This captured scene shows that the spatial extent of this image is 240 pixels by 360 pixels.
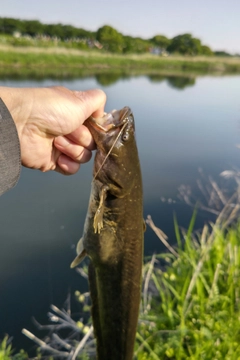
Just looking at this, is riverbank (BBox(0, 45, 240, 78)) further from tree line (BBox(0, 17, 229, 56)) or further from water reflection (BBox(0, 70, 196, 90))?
tree line (BBox(0, 17, 229, 56))

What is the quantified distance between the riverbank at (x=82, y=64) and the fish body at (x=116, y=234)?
1470 centimetres

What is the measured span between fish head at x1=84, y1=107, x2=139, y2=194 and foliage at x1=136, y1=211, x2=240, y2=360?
51.8 inches

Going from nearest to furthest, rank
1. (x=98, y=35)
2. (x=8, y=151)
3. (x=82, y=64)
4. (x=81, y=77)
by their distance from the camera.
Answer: (x=8, y=151) < (x=81, y=77) < (x=82, y=64) < (x=98, y=35)

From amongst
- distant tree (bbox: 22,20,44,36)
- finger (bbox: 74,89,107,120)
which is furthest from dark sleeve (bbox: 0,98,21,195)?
distant tree (bbox: 22,20,44,36)

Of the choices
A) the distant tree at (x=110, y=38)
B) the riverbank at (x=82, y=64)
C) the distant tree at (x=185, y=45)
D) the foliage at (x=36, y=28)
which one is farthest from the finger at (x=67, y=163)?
the distant tree at (x=185, y=45)

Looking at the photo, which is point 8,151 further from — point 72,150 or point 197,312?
point 197,312

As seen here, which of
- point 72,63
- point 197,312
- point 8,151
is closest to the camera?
point 8,151

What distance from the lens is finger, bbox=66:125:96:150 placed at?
5.56ft

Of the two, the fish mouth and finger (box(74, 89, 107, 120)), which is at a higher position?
finger (box(74, 89, 107, 120))

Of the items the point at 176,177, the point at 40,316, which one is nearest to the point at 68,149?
the point at 40,316

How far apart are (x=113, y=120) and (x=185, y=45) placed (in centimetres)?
4875

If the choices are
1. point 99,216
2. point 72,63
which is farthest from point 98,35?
point 99,216

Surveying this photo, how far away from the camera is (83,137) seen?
1.70 m

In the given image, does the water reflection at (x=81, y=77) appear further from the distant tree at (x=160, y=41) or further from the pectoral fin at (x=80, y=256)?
the distant tree at (x=160, y=41)
